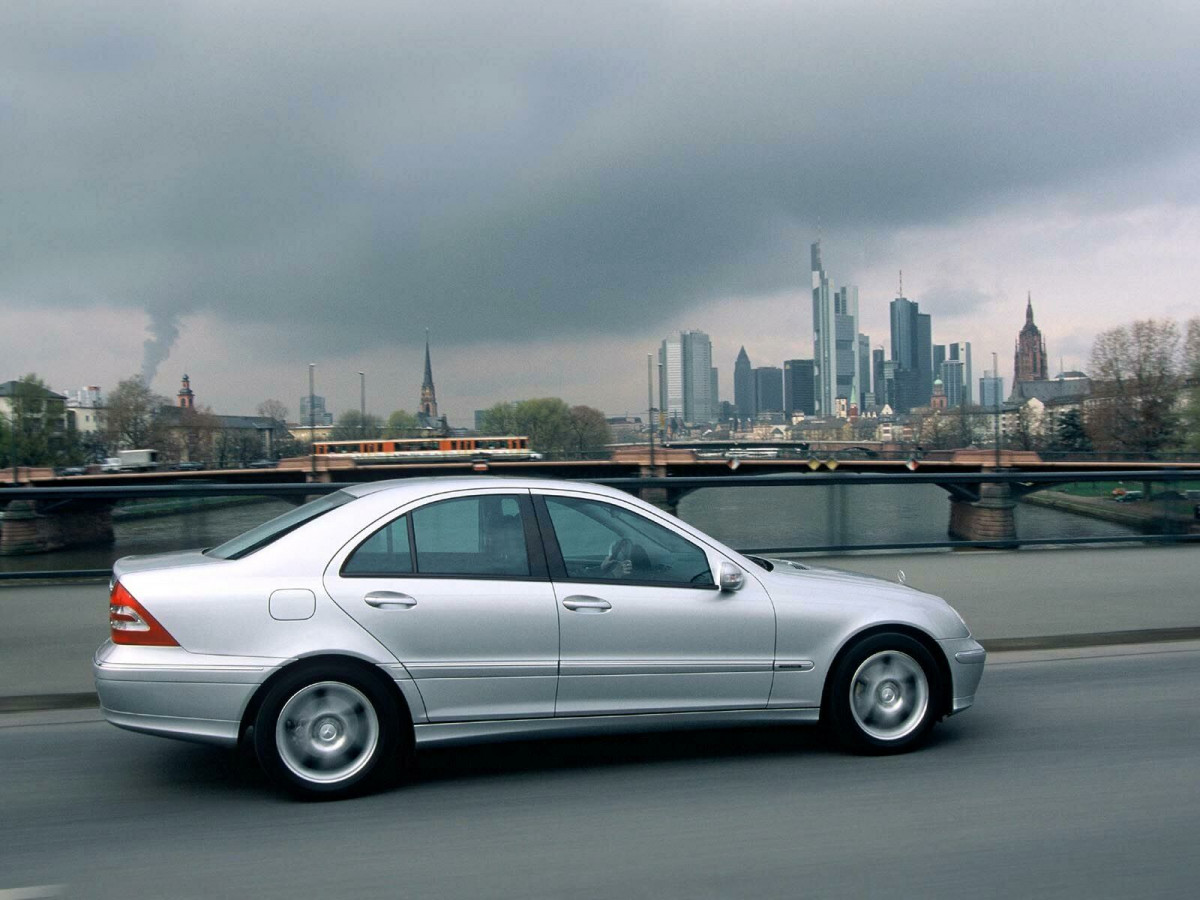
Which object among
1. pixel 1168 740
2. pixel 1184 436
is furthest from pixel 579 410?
pixel 1168 740

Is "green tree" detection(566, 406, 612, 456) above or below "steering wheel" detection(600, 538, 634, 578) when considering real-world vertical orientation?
above

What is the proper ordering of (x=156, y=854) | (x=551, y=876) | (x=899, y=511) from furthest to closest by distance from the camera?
(x=899, y=511), (x=156, y=854), (x=551, y=876)

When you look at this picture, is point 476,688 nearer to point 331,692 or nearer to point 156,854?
point 331,692

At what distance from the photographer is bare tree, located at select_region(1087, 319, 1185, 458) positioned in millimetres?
79250

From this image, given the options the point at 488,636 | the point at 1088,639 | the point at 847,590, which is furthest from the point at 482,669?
the point at 1088,639

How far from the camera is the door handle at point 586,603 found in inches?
203

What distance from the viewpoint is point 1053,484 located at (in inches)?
460

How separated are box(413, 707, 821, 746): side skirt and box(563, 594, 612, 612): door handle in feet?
1.71

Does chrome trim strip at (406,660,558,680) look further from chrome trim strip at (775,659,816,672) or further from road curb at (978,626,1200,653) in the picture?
road curb at (978,626,1200,653)

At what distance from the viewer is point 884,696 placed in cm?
560

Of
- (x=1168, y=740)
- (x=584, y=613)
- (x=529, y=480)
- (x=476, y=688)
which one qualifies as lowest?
(x=1168, y=740)

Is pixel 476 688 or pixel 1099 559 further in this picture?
pixel 1099 559

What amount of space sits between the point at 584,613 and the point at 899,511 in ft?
22.4

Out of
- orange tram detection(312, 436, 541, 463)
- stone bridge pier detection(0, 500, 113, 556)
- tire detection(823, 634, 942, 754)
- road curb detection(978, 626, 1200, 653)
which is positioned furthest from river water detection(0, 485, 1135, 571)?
orange tram detection(312, 436, 541, 463)
